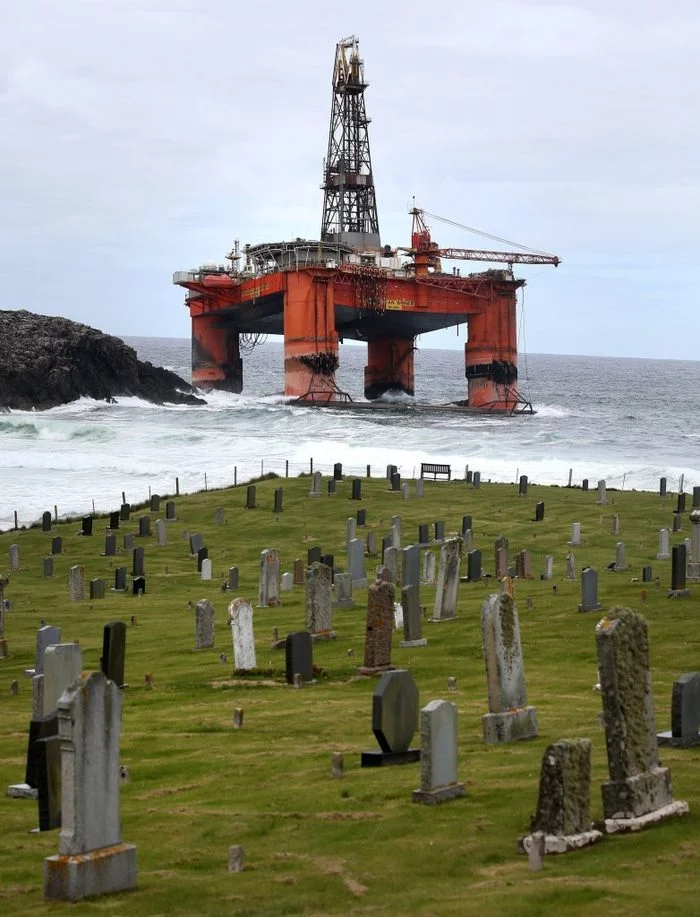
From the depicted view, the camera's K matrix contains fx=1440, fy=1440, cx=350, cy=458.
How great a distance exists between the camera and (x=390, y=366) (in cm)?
11025

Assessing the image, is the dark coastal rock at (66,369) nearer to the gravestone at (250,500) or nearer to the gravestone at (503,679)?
the gravestone at (250,500)

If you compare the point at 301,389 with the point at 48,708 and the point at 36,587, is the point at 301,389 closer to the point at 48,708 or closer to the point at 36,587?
the point at 36,587

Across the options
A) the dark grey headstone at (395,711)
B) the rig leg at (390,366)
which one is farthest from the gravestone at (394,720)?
the rig leg at (390,366)

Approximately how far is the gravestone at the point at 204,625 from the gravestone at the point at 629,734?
406 inches

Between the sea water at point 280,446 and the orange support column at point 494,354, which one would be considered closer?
the sea water at point 280,446

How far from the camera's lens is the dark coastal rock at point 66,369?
89.7 meters

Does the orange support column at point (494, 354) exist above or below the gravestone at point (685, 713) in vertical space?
above

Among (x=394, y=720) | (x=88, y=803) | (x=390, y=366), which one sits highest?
(x=390, y=366)

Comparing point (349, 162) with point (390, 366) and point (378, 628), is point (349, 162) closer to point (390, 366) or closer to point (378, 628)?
point (390, 366)

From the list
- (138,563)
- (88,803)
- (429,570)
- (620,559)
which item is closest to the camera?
(88,803)

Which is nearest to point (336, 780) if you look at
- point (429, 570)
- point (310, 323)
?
point (429, 570)

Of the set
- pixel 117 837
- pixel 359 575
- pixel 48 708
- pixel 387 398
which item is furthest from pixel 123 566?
pixel 387 398

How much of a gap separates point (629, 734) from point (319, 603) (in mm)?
10037

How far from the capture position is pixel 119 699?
888 centimetres
